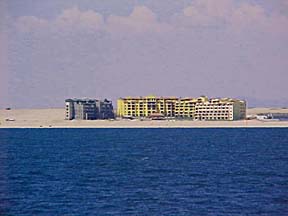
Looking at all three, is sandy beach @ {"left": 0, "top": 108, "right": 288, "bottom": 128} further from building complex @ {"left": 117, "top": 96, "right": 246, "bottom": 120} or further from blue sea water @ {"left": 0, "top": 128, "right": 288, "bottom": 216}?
blue sea water @ {"left": 0, "top": 128, "right": 288, "bottom": 216}

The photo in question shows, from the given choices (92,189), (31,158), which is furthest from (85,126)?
(92,189)

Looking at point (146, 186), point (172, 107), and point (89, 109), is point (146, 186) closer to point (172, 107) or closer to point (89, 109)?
point (89, 109)

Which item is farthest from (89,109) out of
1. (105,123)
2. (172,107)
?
(172,107)

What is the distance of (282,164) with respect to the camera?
4169 centimetres

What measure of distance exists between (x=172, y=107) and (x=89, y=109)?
16.5 metres

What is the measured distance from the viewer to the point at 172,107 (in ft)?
461

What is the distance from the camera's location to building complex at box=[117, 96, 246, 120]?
132 metres

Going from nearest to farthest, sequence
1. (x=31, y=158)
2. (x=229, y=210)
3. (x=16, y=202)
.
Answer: (x=229, y=210), (x=16, y=202), (x=31, y=158)

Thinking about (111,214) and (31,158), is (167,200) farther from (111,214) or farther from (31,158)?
(31,158)

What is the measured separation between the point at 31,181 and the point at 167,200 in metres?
9.20

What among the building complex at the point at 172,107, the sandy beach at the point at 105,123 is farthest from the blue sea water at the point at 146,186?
the building complex at the point at 172,107

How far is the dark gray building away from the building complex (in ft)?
15.5

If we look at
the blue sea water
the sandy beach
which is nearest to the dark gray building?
the sandy beach

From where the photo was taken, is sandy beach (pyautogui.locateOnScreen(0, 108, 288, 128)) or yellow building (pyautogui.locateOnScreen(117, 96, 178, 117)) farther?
yellow building (pyautogui.locateOnScreen(117, 96, 178, 117))
